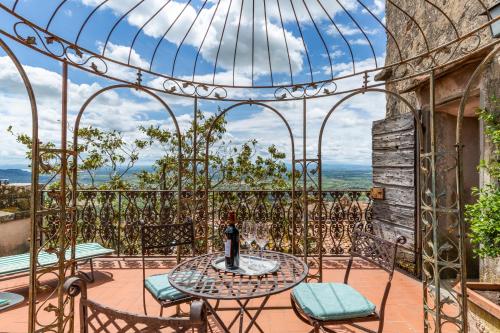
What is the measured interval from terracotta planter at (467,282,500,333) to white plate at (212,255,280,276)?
4.36 ft

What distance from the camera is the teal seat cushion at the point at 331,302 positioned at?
180cm

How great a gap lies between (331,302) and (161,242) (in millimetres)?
1560

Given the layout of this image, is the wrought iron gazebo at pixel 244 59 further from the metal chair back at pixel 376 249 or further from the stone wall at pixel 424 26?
the metal chair back at pixel 376 249

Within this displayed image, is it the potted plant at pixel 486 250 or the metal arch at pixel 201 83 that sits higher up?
the metal arch at pixel 201 83

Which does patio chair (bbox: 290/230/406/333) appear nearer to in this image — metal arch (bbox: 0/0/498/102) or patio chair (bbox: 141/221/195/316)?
patio chair (bbox: 141/221/195/316)

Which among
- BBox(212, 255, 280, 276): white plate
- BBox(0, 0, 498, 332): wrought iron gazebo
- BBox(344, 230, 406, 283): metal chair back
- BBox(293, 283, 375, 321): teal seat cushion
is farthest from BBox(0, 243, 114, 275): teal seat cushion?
BBox(344, 230, 406, 283): metal chair back

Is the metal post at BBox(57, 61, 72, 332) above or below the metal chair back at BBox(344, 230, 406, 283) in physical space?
above

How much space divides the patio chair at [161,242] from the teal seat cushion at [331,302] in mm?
866

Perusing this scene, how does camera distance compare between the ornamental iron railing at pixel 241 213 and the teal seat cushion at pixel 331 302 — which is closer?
the teal seat cushion at pixel 331 302

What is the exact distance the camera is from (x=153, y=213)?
4855mm

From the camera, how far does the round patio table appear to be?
1556mm

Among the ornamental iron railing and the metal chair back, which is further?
the ornamental iron railing

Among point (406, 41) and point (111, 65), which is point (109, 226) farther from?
point (406, 41)

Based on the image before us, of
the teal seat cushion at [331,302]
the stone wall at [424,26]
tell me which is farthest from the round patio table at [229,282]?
the stone wall at [424,26]
